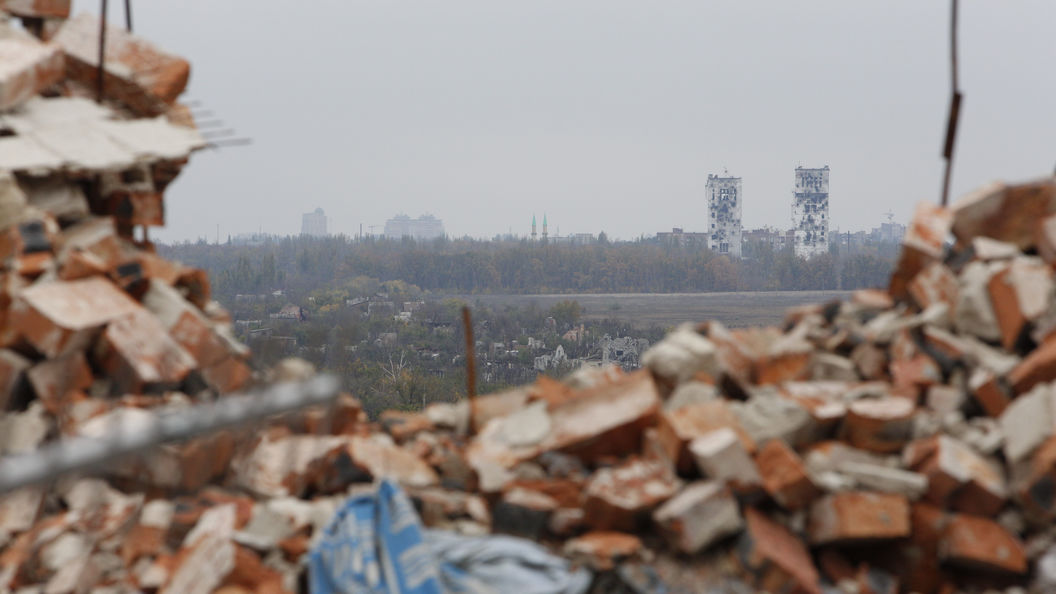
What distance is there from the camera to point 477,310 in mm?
62406

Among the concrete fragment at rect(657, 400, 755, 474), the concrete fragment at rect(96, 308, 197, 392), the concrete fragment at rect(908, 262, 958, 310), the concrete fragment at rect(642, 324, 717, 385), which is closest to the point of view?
the concrete fragment at rect(657, 400, 755, 474)

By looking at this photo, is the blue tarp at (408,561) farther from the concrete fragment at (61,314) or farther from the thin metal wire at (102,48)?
the thin metal wire at (102,48)

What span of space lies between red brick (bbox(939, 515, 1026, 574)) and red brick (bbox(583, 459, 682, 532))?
1587mm

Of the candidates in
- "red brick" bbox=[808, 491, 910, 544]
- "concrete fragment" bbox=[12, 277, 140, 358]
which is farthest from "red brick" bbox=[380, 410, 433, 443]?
"red brick" bbox=[808, 491, 910, 544]

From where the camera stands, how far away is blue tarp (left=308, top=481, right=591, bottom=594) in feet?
13.5

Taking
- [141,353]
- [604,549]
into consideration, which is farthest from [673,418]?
[141,353]

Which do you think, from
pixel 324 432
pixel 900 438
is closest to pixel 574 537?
pixel 900 438

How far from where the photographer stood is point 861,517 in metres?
4.85

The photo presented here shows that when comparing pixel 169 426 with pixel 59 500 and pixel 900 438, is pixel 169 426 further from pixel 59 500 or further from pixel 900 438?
pixel 900 438

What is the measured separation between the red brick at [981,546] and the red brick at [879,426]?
64 cm

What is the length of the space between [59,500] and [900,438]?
16.8 ft

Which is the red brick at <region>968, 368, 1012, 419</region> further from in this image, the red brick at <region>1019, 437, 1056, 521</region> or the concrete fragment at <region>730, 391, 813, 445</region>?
the concrete fragment at <region>730, 391, 813, 445</region>

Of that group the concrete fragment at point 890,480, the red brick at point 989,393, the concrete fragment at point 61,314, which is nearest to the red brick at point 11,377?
the concrete fragment at point 61,314

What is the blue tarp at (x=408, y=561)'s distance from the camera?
412 centimetres
